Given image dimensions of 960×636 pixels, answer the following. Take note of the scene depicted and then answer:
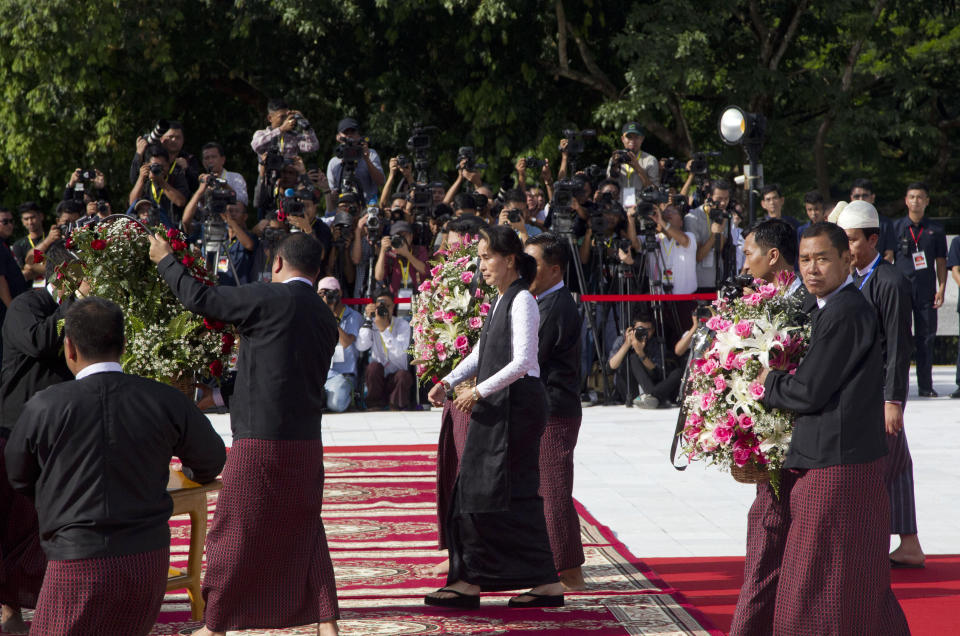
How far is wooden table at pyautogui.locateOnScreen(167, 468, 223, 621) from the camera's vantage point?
541 centimetres

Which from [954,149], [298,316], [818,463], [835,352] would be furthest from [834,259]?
[954,149]

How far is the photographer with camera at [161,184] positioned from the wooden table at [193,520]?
20.6 ft

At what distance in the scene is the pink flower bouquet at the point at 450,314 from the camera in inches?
255

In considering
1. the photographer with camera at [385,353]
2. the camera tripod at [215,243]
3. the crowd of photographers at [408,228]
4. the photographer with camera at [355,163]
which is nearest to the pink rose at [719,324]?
the crowd of photographers at [408,228]

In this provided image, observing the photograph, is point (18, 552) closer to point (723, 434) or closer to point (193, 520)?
point (193, 520)

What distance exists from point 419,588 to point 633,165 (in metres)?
7.70

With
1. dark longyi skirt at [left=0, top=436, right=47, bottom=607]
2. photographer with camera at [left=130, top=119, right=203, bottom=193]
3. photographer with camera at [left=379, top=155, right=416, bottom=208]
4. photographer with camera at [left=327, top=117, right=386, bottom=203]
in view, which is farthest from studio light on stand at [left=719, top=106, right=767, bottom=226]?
dark longyi skirt at [left=0, top=436, right=47, bottom=607]

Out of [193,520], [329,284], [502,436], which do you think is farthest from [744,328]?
[329,284]

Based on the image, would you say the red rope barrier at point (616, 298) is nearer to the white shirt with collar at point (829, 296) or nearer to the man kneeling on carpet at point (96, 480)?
the white shirt with collar at point (829, 296)

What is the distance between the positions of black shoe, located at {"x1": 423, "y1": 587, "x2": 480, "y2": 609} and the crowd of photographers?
5.91 metres

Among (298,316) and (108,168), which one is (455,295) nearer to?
(298,316)

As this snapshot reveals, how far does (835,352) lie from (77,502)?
253 cm

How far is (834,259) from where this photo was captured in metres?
4.51

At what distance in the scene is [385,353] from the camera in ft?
41.6
